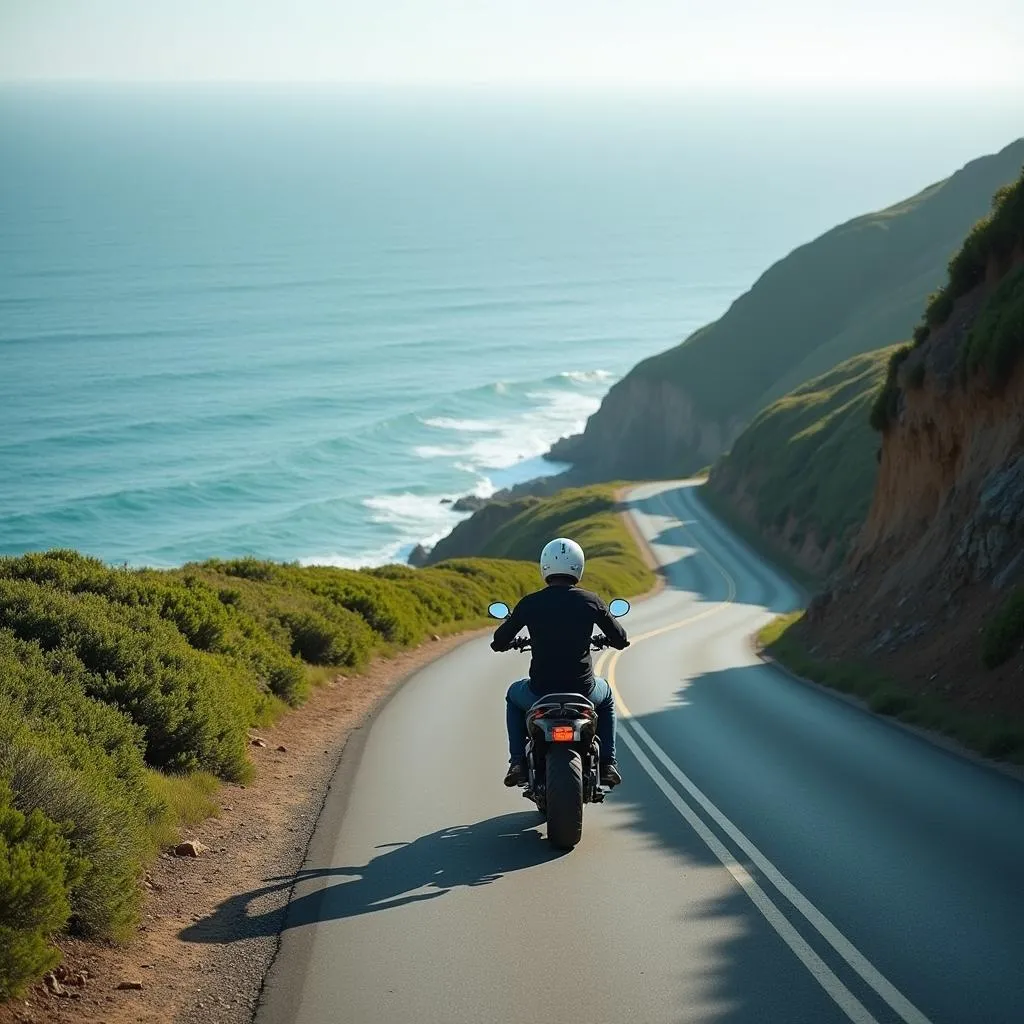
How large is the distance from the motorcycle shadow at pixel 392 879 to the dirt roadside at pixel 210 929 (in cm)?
3

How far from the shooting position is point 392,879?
9102 mm

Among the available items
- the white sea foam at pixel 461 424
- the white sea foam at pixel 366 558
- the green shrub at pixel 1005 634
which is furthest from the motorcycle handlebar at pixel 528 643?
the white sea foam at pixel 461 424

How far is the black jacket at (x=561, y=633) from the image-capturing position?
9820 mm

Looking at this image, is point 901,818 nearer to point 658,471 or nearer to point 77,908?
point 77,908

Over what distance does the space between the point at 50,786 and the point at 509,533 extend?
6993 cm

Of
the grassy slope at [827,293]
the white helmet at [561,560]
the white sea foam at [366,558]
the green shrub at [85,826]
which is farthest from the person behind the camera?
the grassy slope at [827,293]

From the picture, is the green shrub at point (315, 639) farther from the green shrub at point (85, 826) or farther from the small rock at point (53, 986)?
the small rock at point (53, 986)

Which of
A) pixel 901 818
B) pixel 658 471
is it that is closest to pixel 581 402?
pixel 658 471

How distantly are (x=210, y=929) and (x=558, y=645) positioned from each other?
318 cm

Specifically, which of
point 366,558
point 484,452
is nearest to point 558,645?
point 366,558

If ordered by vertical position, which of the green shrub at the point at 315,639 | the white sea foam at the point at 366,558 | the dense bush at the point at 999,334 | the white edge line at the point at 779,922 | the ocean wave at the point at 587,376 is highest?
the dense bush at the point at 999,334

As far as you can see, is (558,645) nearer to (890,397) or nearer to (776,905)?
(776,905)

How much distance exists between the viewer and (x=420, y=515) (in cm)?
9281

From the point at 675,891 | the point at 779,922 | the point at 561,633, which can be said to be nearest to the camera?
the point at 779,922
